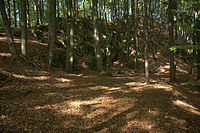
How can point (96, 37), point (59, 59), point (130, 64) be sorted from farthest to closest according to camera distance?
point (130, 64) → point (96, 37) → point (59, 59)

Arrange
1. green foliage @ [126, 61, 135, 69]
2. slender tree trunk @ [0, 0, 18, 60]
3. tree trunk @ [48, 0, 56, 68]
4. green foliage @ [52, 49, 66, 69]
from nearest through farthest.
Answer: slender tree trunk @ [0, 0, 18, 60], tree trunk @ [48, 0, 56, 68], green foliage @ [52, 49, 66, 69], green foliage @ [126, 61, 135, 69]

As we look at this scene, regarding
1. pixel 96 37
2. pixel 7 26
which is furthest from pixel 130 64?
pixel 7 26

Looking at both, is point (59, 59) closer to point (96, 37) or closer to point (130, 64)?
point (96, 37)

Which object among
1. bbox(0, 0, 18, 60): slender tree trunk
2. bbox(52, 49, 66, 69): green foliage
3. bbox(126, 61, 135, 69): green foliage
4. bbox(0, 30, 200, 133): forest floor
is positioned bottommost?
bbox(0, 30, 200, 133): forest floor

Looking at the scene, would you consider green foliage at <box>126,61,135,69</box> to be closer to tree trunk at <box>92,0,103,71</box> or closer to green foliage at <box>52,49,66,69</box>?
tree trunk at <box>92,0,103,71</box>

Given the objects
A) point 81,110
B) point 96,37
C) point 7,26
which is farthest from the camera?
point 96,37

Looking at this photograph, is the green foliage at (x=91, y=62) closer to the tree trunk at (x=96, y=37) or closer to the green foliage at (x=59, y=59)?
the tree trunk at (x=96, y=37)

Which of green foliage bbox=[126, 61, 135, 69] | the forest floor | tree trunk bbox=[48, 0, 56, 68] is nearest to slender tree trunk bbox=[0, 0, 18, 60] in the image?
the forest floor

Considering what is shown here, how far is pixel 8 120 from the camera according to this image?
12.6ft

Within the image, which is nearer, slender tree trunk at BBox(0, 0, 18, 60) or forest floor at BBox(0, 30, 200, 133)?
forest floor at BBox(0, 30, 200, 133)

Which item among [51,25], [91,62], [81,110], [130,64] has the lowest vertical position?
[81,110]

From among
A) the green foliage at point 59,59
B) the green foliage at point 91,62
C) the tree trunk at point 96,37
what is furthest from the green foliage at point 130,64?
the green foliage at point 59,59

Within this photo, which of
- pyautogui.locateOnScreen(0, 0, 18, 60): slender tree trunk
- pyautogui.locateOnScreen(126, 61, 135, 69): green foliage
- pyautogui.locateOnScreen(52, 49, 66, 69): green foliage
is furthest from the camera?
pyautogui.locateOnScreen(126, 61, 135, 69): green foliage

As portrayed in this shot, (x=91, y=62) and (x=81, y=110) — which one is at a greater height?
(x=91, y=62)
